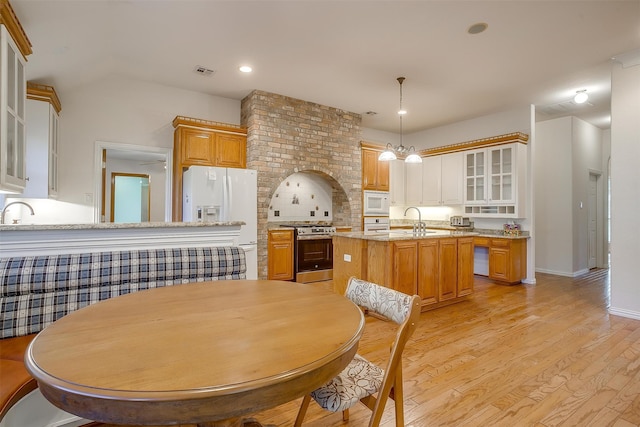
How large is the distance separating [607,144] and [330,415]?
7.79 m

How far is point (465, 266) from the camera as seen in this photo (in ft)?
13.1

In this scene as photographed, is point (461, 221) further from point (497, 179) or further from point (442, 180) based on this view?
point (497, 179)

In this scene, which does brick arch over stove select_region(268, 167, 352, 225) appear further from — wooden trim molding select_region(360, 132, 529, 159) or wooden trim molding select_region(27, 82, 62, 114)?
wooden trim molding select_region(27, 82, 62, 114)

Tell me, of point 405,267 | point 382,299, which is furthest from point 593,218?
point 382,299

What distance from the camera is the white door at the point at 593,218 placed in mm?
6020

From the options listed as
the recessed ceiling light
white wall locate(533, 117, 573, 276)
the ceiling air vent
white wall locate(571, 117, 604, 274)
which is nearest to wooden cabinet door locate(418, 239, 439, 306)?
the recessed ceiling light

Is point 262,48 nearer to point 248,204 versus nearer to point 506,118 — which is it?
point 248,204

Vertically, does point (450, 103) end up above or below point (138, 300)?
above

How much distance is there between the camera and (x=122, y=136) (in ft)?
13.4

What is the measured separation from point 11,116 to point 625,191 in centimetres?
568

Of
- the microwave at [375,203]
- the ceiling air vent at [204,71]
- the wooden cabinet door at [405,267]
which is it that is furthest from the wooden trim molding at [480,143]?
the ceiling air vent at [204,71]

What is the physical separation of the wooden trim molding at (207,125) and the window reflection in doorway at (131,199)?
3.82 metres

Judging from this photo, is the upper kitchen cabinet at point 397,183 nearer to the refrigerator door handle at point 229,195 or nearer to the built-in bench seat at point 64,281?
the refrigerator door handle at point 229,195

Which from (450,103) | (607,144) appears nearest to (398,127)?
(450,103)
